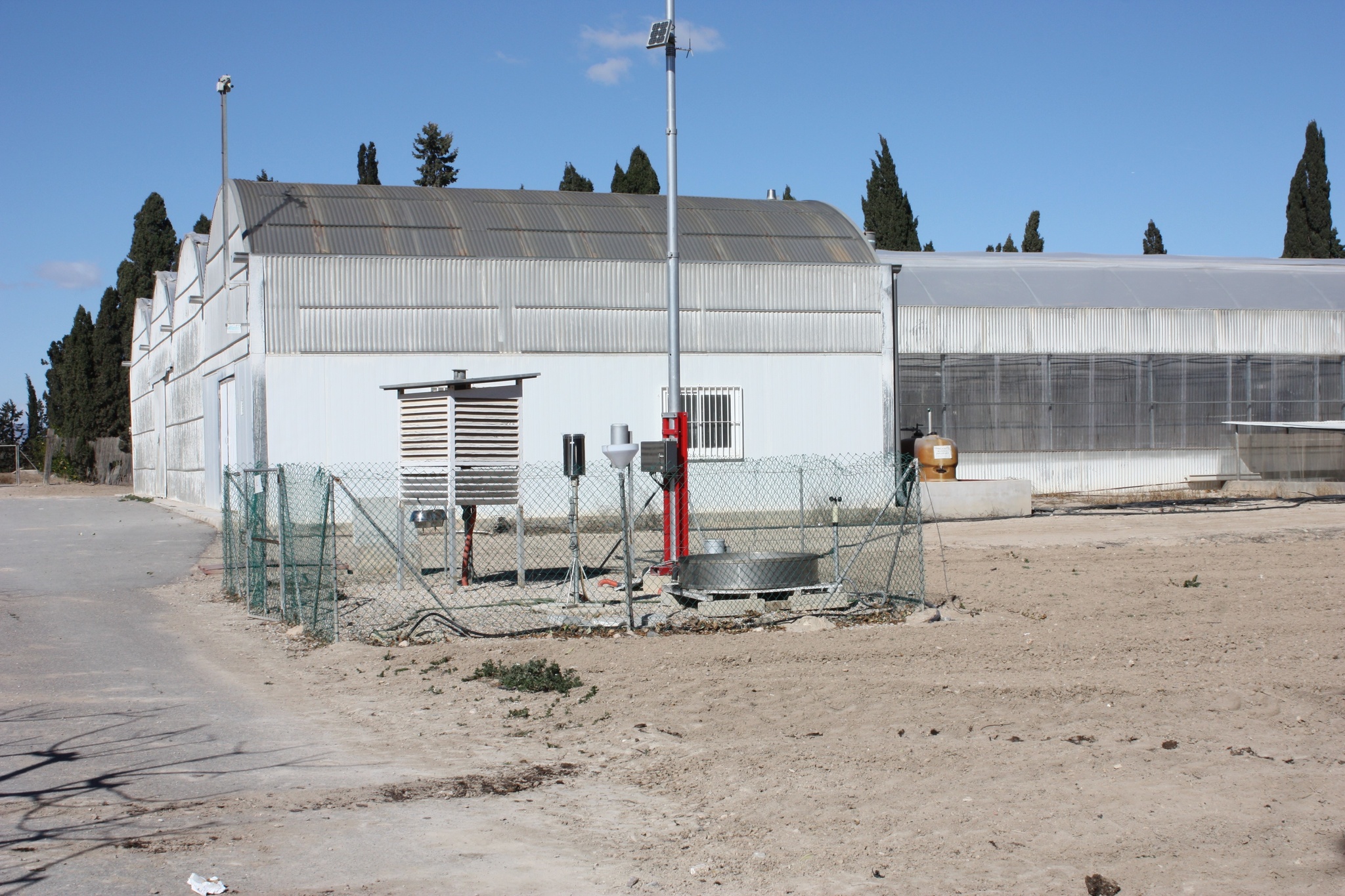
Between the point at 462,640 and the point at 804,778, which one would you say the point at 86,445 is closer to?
the point at 462,640

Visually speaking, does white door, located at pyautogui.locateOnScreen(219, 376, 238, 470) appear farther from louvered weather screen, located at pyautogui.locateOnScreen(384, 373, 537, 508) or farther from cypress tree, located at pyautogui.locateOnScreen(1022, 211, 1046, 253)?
cypress tree, located at pyautogui.locateOnScreen(1022, 211, 1046, 253)

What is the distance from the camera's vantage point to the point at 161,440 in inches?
1666

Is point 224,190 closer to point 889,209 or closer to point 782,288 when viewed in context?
point 782,288

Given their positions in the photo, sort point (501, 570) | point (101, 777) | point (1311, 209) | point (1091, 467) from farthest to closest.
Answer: point (1311, 209) → point (1091, 467) → point (501, 570) → point (101, 777)

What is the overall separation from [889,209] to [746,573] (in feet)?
153

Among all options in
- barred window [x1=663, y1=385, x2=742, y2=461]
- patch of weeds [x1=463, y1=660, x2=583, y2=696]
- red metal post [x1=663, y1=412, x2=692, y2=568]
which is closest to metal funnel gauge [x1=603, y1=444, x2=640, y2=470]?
red metal post [x1=663, y1=412, x2=692, y2=568]

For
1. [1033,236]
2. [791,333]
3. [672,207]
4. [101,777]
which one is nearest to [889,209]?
[1033,236]

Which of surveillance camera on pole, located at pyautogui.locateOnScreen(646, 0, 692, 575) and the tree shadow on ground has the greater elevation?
surveillance camera on pole, located at pyautogui.locateOnScreen(646, 0, 692, 575)

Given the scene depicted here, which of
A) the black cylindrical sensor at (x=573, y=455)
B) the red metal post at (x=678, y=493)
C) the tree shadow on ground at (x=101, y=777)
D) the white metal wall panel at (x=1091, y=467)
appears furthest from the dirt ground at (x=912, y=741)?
the white metal wall panel at (x=1091, y=467)

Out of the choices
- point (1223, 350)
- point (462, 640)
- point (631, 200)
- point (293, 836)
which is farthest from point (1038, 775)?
point (1223, 350)

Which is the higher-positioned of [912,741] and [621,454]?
[621,454]

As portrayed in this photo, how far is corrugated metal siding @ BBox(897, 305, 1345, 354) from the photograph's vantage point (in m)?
31.8

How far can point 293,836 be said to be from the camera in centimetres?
581

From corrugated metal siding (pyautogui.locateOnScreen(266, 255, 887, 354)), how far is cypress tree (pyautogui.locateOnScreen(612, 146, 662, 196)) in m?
31.8
